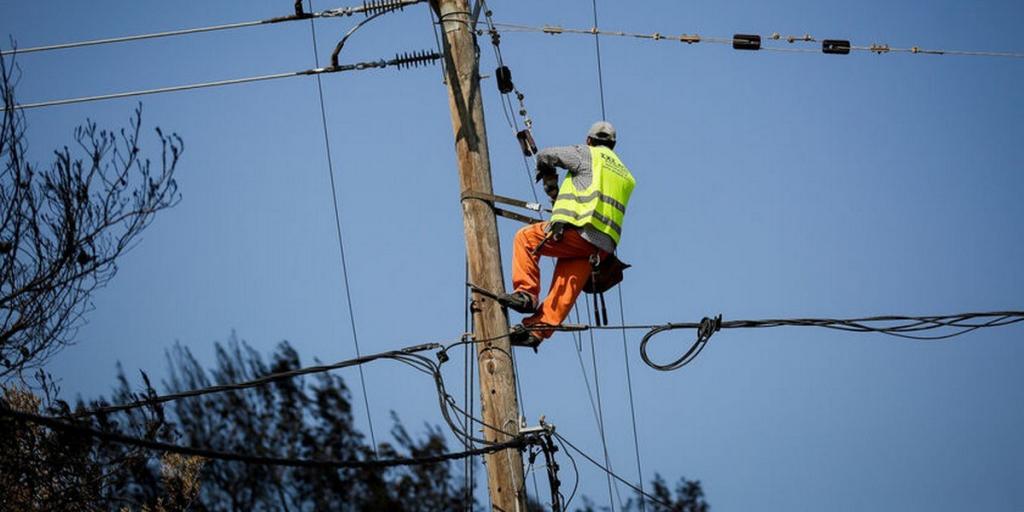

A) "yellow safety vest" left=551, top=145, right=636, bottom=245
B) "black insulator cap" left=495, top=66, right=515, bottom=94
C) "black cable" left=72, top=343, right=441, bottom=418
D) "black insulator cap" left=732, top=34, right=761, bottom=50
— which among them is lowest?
"black cable" left=72, top=343, right=441, bottom=418

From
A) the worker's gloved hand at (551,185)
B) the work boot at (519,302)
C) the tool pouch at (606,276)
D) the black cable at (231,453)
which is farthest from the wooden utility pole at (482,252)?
the tool pouch at (606,276)

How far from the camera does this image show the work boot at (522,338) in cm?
835

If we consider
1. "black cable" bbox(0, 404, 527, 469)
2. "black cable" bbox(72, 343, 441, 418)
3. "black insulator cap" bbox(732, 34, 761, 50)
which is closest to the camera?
"black cable" bbox(0, 404, 527, 469)

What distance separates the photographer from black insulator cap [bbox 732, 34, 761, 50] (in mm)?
10078

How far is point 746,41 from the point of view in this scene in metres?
10.1

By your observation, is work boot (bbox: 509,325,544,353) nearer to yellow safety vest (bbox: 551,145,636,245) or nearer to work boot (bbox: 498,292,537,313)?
work boot (bbox: 498,292,537,313)

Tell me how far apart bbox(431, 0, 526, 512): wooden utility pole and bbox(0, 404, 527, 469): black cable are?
174 mm

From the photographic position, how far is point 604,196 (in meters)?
8.70

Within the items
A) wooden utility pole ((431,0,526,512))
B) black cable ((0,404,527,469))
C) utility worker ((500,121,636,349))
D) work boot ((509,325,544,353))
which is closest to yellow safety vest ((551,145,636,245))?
utility worker ((500,121,636,349))

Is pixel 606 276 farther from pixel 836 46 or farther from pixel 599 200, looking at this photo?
pixel 836 46

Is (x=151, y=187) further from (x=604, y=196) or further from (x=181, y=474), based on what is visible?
(x=604, y=196)

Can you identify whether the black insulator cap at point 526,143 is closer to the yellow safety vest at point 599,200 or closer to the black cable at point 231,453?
the yellow safety vest at point 599,200

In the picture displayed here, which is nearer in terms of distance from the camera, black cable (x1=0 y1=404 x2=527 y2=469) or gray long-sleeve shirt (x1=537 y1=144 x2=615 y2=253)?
black cable (x1=0 y1=404 x2=527 y2=469)

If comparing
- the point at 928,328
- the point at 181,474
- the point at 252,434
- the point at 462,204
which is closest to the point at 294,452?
the point at 252,434
